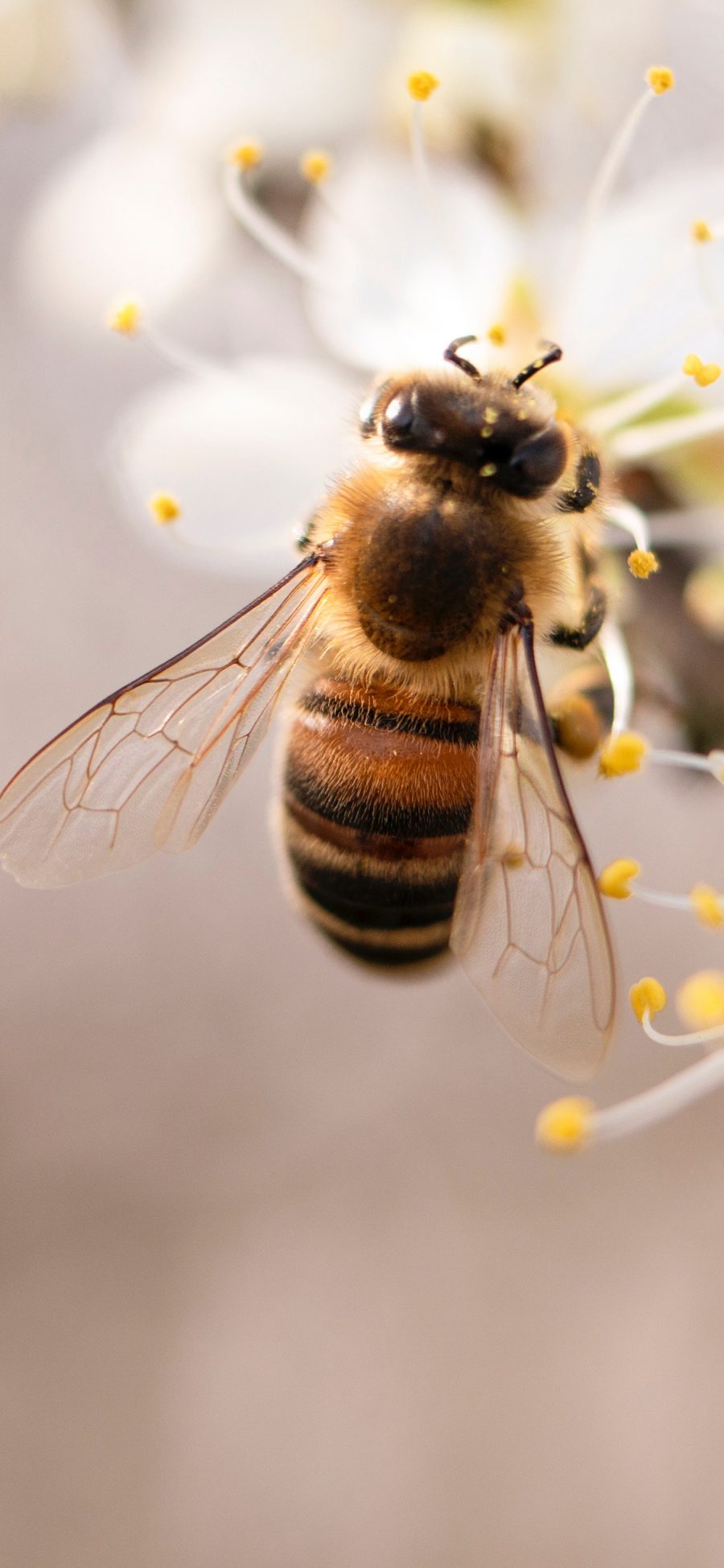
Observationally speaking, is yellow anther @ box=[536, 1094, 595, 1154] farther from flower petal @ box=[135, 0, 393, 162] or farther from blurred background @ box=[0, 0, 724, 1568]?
blurred background @ box=[0, 0, 724, 1568]

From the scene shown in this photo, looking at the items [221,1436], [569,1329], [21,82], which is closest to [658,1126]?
[569,1329]

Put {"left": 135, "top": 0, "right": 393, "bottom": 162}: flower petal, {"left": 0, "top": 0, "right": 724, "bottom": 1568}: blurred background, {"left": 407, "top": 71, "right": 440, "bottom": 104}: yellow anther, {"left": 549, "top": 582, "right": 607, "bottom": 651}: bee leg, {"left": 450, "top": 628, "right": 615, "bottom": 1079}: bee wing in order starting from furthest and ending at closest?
{"left": 0, "top": 0, "right": 724, "bottom": 1568}: blurred background → {"left": 135, "top": 0, "right": 393, "bottom": 162}: flower petal → {"left": 407, "top": 71, "right": 440, "bottom": 104}: yellow anther → {"left": 549, "top": 582, "right": 607, "bottom": 651}: bee leg → {"left": 450, "top": 628, "right": 615, "bottom": 1079}: bee wing

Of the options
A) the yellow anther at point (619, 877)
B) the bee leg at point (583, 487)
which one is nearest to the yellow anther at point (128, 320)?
the bee leg at point (583, 487)

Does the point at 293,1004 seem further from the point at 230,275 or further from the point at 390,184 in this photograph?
the point at 390,184

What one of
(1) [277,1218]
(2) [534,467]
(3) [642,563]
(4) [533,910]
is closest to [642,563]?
(3) [642,563]

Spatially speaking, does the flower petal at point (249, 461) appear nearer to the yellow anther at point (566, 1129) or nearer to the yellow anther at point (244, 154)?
the yellow anther at point (244, 154)

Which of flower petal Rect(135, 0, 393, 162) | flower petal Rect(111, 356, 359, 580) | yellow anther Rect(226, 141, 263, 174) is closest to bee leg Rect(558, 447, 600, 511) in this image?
flower petal Rect(111, 356, 359, 580)
